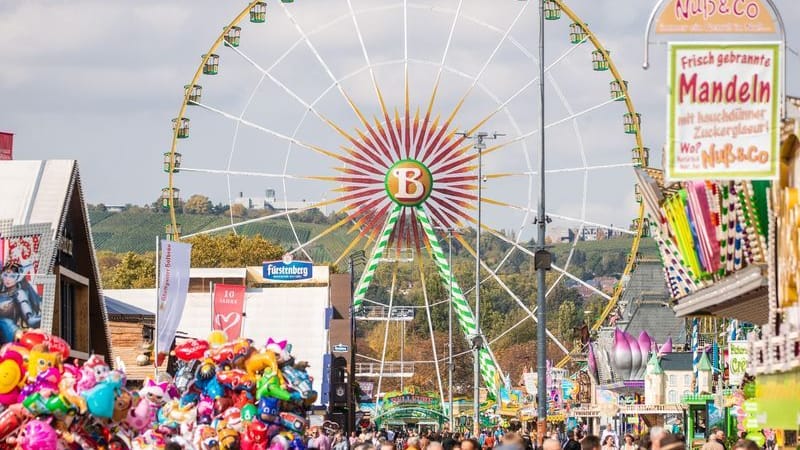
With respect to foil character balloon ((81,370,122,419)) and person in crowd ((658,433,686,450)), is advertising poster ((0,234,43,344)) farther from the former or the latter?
person in crowd ((658,433,686,450))

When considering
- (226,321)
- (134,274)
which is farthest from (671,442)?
→ (134,274)

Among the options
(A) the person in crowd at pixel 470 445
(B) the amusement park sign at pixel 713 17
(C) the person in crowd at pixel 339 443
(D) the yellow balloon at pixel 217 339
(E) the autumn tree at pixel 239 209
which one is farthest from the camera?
(E) the autumn tree at pixel 239 209

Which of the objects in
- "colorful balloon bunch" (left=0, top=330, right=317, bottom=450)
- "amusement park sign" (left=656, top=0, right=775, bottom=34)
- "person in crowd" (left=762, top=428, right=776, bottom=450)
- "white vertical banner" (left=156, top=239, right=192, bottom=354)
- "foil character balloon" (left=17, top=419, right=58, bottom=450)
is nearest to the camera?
"amusement park sign" (left=656, top=0, right=775, bottom=34)

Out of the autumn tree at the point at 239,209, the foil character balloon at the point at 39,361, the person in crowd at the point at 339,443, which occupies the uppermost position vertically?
the autumn tree at the point at 239,209

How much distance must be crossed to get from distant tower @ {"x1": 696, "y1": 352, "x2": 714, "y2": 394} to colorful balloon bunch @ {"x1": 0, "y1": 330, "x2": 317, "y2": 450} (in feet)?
52.9

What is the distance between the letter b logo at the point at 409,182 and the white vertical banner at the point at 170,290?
21.0 meters

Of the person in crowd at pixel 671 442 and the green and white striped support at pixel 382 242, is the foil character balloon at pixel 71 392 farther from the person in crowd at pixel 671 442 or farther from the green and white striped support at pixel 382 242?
the green and white striped support at pixel 382 242

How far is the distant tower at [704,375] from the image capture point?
135 ft

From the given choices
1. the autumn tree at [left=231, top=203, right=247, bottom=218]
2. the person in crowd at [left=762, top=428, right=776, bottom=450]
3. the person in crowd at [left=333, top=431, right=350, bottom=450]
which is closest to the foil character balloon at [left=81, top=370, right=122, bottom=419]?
the person in crowd at [left=762, top=428, right=776, bottom=450]

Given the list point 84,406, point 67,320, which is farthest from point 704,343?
point 84,406

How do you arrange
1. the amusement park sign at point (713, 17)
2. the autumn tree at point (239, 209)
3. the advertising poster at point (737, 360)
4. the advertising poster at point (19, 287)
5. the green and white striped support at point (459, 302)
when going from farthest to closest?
1. the autumn tree at point (239, 209)
2. the green and white striped support at point (459, 302)
3. the advertising poster at point (737, 360)
4. the advertising poster at point (19, 287)
5. the amusement park sign at point (713, 17)

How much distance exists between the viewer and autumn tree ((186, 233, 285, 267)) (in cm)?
10312

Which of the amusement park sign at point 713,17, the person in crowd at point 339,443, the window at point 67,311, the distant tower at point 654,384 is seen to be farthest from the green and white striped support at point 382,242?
the amusement park sign at point 713,17

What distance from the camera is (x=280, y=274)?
70.7 metres
